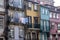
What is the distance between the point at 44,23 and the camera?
8156mm

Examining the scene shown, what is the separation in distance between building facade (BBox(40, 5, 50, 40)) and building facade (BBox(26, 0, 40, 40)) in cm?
18

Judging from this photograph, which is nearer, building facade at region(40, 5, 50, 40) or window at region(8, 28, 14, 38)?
window at region(8, 28, 14, 38)

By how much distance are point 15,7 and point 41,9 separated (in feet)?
4.03

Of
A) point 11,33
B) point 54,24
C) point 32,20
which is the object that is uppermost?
point 32,20

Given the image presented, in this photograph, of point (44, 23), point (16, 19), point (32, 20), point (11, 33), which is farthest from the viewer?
point (44, 23)

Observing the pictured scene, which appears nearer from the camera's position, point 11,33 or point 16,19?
point 11,33

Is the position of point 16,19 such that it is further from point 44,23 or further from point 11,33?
point 44,23

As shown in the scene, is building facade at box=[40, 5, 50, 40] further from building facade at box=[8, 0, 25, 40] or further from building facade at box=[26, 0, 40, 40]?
building facade at box=[8, 0, 25, 40]

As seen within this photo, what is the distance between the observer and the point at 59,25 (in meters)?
8.38

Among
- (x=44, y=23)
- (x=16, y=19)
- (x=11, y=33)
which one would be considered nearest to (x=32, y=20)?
(x=44, y=23)

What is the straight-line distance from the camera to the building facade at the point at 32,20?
750 cm

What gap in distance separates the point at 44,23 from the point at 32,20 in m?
0.63

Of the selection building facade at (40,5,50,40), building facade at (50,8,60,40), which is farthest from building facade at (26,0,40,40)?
building facade at (50,8,60,40)

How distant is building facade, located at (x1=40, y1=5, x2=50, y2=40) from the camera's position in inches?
310
